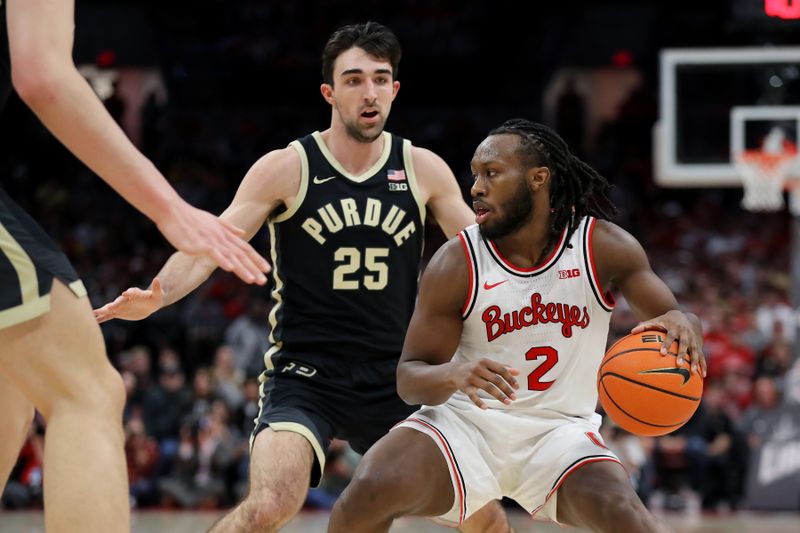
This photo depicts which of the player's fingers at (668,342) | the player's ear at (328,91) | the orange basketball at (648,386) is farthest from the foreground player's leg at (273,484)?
the player's ear at (328,91)

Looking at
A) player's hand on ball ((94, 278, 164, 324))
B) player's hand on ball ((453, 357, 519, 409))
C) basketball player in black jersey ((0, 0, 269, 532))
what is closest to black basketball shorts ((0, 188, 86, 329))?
basketball player in black jersey ((0, 0, 269, 532))

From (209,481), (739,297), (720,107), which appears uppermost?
(720,107)

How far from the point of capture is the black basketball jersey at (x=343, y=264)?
199 inches

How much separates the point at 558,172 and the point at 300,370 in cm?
137

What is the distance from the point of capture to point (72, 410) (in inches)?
110

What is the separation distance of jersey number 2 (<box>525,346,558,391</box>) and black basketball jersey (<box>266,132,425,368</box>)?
0.77 metres

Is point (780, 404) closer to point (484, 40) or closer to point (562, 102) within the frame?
point (562, 102)

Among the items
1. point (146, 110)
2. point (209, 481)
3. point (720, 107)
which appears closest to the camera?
point (720, 107)

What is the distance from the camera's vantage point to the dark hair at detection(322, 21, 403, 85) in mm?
5215

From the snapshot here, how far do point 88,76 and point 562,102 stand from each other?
7.82 m

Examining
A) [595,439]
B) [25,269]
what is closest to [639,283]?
[595,439]

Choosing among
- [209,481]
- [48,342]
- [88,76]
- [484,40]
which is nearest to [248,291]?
[209,481]

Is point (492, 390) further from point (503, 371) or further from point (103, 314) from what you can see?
point (103, 314)

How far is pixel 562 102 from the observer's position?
19.1 metres
